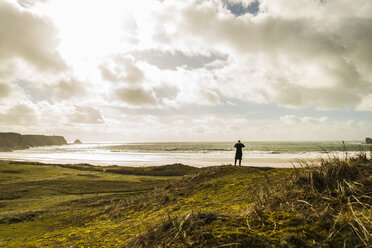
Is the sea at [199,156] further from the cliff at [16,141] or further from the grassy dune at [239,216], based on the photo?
the cliff at [16,141]

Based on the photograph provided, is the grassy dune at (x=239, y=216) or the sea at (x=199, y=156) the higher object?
the grassy dune at (x=239, y=216)

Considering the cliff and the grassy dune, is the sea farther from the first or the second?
the cliff

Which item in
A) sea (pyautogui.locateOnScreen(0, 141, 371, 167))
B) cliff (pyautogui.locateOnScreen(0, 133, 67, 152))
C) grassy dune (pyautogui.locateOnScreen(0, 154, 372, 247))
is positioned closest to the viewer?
grassy dune (pyautogui.locateOnScreen(0, 154, 372, 247))

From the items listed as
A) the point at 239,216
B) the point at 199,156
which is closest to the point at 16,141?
the point at 199,156

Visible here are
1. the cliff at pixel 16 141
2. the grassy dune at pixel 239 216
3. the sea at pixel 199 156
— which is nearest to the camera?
the grassy dune at pixel 239 216

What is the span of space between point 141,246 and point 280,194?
2220mm

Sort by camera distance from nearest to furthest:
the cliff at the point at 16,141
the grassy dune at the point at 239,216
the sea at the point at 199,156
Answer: the grassy dune at the point at 239,216 < the sea at the point at 199,156 < the cliff at the point at 16,141

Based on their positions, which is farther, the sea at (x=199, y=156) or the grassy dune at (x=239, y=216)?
the sea at (x=199, y=156)

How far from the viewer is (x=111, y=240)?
2.84 m

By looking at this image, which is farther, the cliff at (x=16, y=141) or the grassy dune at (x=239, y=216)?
the cliff at (x=16, y=141)

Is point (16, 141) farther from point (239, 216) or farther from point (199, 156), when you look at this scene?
point (239, 216)

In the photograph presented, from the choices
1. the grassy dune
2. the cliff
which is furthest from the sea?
the cliff

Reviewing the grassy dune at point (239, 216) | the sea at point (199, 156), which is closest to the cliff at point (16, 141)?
the sea at point (199, 156)

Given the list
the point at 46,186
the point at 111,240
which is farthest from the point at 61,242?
the point at 46,186
